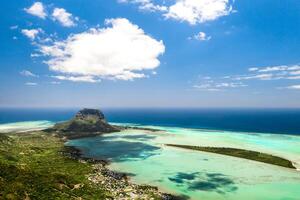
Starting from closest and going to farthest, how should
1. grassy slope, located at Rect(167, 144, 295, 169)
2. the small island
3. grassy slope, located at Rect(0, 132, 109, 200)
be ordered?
grassy slope, located at Rect(0, 132, 109, 200) → the small island → grassy slope, located at Rect(167, 144, 295, 169)

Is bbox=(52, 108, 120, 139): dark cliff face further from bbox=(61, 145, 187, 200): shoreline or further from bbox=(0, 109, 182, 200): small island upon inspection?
bbox=(61, 145, 187, 200): shoreline

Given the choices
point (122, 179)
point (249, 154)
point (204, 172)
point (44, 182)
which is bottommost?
point (122, 179)

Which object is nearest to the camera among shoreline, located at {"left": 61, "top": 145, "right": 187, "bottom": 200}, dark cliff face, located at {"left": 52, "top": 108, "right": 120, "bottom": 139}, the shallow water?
shoreline, located at {"left": 61, "top": 145, "right": 187, "bottom": 200}

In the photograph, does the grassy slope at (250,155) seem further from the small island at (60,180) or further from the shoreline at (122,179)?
the small island at (60,180)

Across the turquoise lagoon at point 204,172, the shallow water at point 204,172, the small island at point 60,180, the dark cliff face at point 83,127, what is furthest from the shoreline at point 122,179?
the dark cliff face at point 83,127

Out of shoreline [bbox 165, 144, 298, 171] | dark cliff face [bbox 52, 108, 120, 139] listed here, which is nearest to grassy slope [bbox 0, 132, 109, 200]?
shoreline [bbox 165, 144, 298, 171]

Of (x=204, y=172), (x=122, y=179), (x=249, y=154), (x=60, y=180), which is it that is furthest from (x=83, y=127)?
(x=60, y=180)

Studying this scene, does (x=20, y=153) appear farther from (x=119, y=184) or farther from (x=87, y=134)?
(x=87, y=134)

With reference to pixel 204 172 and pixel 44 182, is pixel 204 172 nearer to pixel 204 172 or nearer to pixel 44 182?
pixel 204 172
